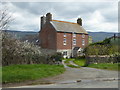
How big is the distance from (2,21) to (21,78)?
7.33 m

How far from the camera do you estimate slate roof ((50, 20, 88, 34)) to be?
36.8 meters

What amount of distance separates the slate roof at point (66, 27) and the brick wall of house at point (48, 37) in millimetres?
1522

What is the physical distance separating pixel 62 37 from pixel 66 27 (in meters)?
3.82

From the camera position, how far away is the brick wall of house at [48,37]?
36.0m

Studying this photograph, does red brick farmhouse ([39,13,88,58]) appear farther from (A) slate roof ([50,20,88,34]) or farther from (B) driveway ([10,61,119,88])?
(B) driveway ([10,61,119,88])

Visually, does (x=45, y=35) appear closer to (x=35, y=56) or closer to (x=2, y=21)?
(x=35, y=56)

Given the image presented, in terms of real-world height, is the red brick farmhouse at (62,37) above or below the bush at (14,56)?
above

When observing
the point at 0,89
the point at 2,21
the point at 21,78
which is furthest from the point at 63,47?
the point at 0,89

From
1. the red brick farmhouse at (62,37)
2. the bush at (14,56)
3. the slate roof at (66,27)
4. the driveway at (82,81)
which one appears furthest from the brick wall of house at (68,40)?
the driveway at (82,81)

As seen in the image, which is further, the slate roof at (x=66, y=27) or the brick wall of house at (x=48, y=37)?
the slate roof at (x=66, y=27)

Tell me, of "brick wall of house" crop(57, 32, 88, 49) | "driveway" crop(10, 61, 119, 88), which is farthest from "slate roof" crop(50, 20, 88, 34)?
"driveway" crop(10, 61, 119, 88)

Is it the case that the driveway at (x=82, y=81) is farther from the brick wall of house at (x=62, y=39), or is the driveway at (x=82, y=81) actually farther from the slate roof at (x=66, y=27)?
the slate roof at (x=66, y=27)

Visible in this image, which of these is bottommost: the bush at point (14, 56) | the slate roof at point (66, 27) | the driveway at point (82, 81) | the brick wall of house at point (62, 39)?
the driveway at point (82, 81)

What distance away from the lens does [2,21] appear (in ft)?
46.1
